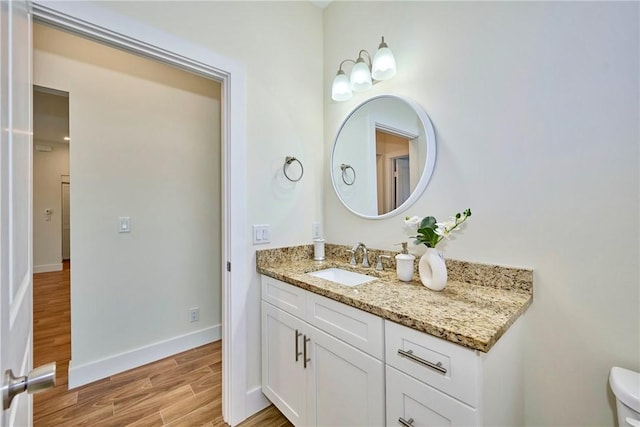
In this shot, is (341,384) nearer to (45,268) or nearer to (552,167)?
(552,167)

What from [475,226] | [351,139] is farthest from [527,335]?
[351,139]

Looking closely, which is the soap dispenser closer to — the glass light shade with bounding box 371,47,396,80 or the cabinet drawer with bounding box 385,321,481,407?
the cabinet drawer with bounding box 385,321,481,407

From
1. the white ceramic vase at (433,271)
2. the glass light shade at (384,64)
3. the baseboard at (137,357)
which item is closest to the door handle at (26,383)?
the white ceramic vase at (433,271)

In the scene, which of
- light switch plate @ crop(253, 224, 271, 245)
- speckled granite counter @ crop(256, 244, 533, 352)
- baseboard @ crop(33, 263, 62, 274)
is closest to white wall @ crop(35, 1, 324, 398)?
light switch plate @ crop(253, 224, 271, 245)

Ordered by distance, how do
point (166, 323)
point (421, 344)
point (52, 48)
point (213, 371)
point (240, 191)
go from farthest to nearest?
point (166, 323) < point (213, 371) < point (52, 48) < point (240, 191) < point (421, 344)

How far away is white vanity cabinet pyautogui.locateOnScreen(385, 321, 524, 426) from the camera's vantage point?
766 mm

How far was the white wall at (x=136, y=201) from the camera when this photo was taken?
188cm

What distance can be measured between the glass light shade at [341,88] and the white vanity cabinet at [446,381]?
4.72 feet

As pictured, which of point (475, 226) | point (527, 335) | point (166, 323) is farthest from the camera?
point (166, 323)

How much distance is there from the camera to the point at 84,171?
190cm

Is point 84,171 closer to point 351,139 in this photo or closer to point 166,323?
point 166,323

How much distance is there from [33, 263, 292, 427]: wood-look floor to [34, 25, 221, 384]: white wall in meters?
0.13

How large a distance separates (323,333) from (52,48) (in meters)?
2.52

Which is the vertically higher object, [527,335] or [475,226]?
[475,226]
